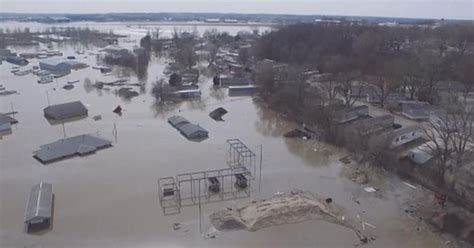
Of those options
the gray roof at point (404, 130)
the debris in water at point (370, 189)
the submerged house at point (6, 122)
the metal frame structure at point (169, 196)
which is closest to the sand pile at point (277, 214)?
the metal frame structure at point (169, 196)

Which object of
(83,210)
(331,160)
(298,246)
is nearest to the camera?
(298,246)

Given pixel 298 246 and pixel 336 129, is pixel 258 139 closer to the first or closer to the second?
pixel 336 129

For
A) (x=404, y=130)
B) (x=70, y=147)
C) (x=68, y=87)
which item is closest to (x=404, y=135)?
(x=404, y=130)

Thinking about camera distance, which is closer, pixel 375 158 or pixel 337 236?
pixel 337 236

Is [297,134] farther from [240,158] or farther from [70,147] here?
[70,147]

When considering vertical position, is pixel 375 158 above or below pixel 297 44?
below

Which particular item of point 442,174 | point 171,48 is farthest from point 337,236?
point 171,48
